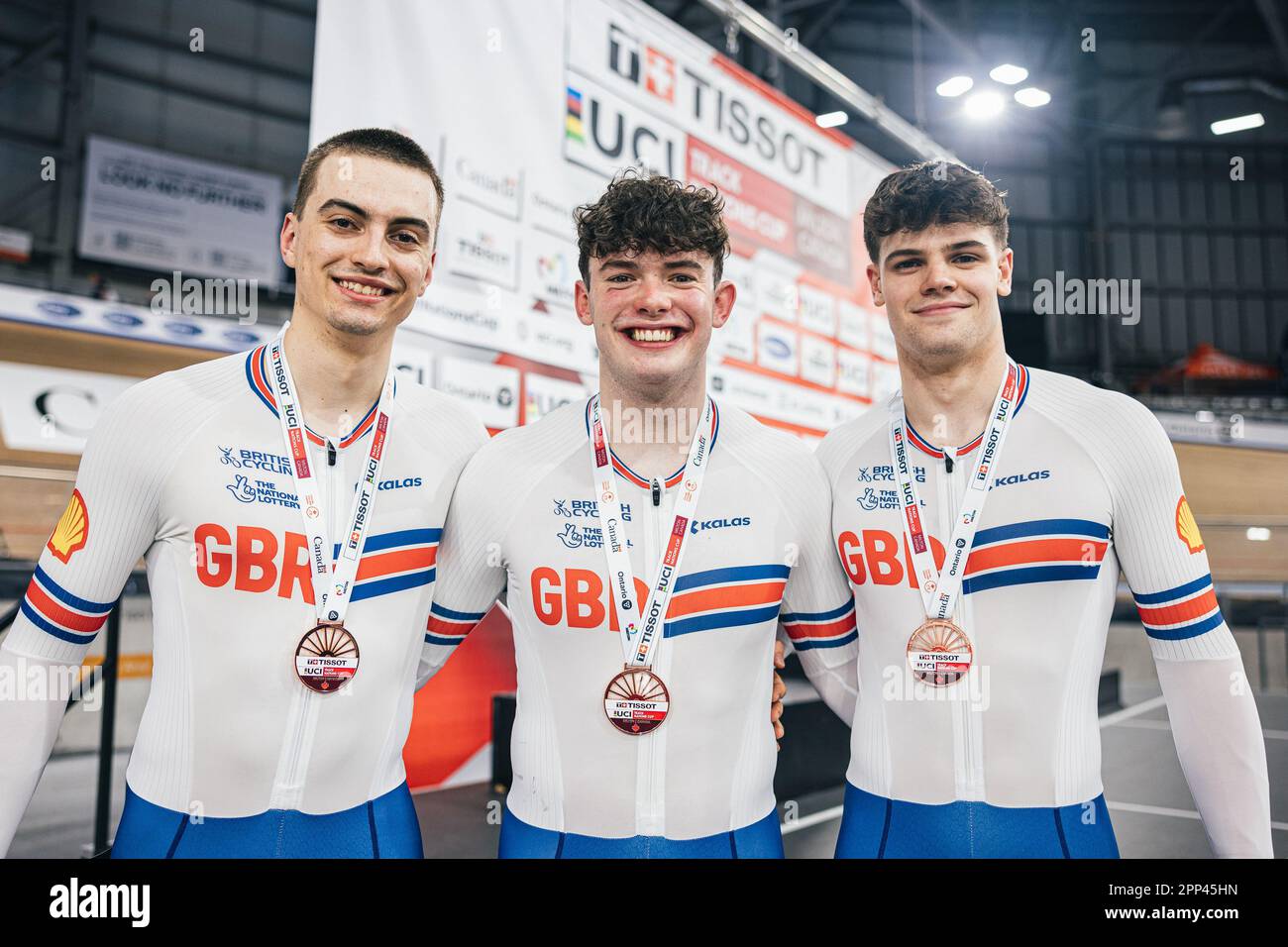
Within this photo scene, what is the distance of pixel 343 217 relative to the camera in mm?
1906

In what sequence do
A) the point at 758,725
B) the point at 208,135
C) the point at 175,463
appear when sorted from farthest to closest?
the point at 208,135
the point at 758,725
the point at 175,463

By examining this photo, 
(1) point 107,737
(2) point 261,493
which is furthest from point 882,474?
(1) point 107,737

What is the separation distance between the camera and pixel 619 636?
74.2 inches

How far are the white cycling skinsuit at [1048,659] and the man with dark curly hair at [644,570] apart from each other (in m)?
0.27

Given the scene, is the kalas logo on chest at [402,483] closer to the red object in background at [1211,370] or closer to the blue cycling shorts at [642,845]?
the blue cycling shorts at [642,845]

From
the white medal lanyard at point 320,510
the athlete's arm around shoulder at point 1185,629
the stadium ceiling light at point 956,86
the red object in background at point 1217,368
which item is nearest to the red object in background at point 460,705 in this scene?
the white medal lanyard at point 320,510

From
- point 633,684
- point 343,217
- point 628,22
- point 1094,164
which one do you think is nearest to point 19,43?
point 628,22

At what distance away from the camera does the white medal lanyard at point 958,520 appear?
190cm

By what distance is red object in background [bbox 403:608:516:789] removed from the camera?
418 centimetres

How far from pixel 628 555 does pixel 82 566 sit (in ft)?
3.63

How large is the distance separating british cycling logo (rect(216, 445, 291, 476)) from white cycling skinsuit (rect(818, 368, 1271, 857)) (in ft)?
4.22

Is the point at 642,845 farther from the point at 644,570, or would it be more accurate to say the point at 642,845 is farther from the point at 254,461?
the point at 254,461
